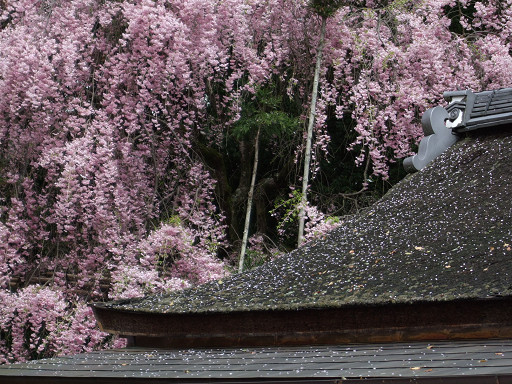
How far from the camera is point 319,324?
377cm

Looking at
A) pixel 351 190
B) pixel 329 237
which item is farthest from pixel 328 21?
pixel 329 237

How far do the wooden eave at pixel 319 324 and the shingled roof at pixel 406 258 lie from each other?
5cm

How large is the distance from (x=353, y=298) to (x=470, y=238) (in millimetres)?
721

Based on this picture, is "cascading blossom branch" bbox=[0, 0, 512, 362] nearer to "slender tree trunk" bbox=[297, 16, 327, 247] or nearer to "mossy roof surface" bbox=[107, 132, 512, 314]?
"slender tree trunk" bbox=[297, 16, 327, 247]

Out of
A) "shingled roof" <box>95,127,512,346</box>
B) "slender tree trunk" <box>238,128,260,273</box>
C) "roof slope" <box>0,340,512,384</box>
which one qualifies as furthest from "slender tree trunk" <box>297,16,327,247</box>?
"roof slope" <box>0,340,512,384</box>

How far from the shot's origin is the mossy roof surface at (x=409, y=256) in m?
3.49

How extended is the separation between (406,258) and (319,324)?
0.58 m

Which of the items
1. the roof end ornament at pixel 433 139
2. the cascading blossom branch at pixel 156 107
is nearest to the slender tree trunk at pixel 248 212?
the cascading blossom branch at pixel 156 107

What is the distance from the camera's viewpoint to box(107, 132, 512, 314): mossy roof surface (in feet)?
11.5

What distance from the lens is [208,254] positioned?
25.5ft

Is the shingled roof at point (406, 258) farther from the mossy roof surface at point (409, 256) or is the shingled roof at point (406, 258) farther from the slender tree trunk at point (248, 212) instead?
the slender tree trunk at point (248, 212)

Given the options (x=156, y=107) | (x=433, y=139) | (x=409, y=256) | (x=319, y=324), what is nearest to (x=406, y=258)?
(x=409, y=256)

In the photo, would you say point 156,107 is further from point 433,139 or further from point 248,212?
point 433,139

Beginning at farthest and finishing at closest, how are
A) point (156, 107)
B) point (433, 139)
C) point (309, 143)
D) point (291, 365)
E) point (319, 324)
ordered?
point (156, 107)
point (309, 143)
point (433, 139)
point (319, 324)
point (291, 365)
